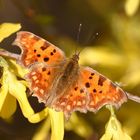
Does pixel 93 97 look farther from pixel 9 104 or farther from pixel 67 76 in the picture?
pixel 9 104

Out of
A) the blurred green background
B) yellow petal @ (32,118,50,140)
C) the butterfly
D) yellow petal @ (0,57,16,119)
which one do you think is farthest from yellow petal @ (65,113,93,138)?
the butterfly

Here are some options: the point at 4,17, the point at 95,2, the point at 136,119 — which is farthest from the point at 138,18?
the point at 4,17

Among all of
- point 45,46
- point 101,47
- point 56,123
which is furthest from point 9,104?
point 101,47

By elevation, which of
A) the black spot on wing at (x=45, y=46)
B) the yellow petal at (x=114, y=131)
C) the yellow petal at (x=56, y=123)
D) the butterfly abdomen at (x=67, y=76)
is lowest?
the yellow petal at (x=56, y=123)

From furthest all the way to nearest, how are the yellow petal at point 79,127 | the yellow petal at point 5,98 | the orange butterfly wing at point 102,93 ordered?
the yellow petal at point 79,127 < the yellow petal at point 5,98 < the orange butterfly wing at point 102,93

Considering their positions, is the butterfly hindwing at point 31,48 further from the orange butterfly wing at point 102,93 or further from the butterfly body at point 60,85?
the orange butterfly wing at point 102,93

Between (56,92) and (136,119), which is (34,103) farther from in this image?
(56,92)

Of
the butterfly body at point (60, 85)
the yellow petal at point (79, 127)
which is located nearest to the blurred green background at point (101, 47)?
the yellow petal at point (79, 127)
